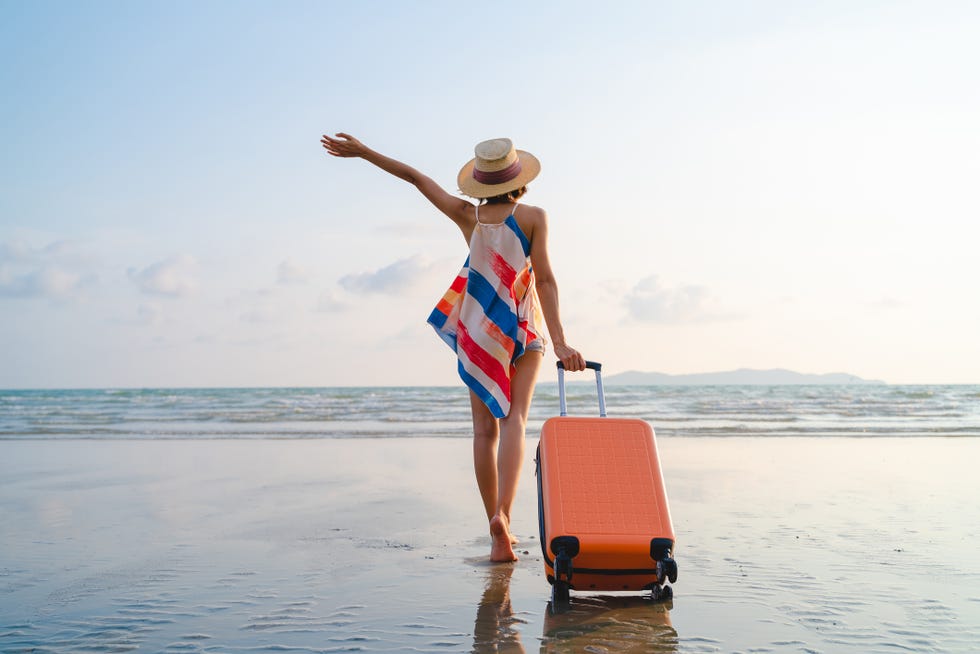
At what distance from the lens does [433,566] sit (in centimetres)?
368

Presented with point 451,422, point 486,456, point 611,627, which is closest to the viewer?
point 611,627

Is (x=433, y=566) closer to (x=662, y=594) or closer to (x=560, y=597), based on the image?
(x=560, y=597)

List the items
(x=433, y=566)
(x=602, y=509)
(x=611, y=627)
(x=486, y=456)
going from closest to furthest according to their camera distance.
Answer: (x=611, y=627)
(x=602, y=509)
(x=433, y=566)
(x=486, y=456)

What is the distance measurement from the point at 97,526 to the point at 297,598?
2097mm

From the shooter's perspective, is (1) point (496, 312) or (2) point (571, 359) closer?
(2) point (571, 359)

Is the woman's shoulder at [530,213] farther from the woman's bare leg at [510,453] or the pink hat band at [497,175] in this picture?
the woman's bare leg at [510,453]

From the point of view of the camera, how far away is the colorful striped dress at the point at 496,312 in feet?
12.2

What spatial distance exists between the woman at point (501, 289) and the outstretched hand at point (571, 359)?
7.6 inches

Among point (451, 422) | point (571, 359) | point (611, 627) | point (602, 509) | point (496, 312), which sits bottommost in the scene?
point (611, 627)

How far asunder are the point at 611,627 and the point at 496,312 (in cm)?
148

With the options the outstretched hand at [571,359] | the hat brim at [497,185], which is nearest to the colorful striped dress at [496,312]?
the hat brim at [497,185]

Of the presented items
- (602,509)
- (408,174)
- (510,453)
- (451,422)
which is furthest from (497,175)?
(451,422)

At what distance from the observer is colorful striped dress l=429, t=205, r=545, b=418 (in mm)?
3713

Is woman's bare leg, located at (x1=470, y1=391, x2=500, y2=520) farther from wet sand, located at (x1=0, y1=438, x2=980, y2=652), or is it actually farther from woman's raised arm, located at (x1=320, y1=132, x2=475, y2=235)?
woman's raised arm, located at (x1=320, y1=132, x2=475, y2=235)
